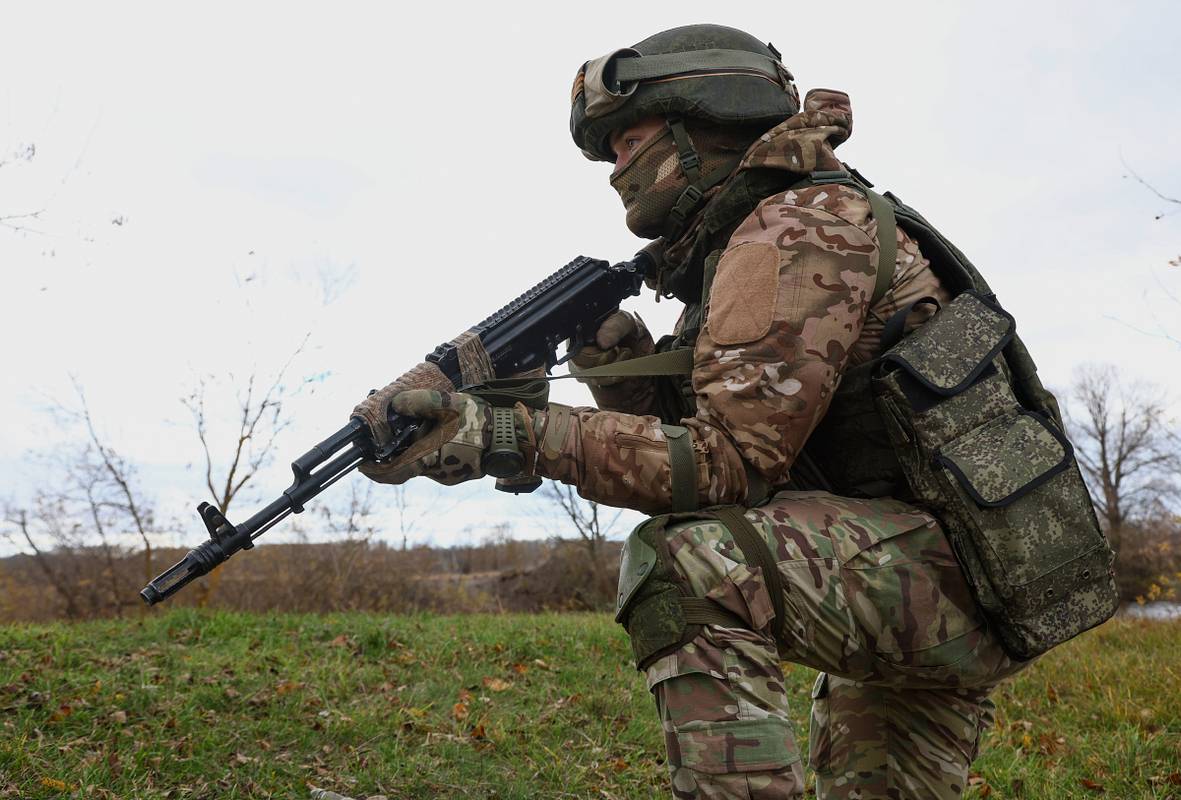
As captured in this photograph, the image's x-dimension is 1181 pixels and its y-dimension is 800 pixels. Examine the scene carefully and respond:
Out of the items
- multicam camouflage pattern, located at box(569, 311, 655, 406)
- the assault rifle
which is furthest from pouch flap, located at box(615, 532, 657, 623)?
multicam camouflage pattern, located at box(569, 311, 655, 406)

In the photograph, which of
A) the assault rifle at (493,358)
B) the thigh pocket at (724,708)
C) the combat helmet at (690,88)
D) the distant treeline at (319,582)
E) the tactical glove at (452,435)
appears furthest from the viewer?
the distant treeline at (319,582)

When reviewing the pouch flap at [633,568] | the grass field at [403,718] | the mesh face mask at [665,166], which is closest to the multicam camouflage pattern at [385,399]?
the pouch flap at [633,568]

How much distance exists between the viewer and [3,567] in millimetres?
14891

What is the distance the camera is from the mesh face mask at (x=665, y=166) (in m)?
2.96

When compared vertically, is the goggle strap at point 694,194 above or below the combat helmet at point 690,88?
below

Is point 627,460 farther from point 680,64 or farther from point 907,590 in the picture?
point 680,64

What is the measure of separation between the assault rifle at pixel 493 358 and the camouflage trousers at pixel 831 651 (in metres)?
1.00

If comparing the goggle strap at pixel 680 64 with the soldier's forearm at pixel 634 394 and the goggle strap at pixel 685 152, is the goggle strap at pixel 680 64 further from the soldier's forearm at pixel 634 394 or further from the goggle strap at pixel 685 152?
the soldier's forearm at pixel 634 394

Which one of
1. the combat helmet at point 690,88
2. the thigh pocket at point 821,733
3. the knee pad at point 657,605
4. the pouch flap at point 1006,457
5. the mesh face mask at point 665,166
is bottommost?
the thigh pocket at point 821,733

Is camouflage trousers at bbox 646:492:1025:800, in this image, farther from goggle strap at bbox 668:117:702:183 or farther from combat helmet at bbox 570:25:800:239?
combat helmet at bbox 570:25:800:239

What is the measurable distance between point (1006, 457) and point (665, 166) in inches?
55.6

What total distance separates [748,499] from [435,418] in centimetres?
88

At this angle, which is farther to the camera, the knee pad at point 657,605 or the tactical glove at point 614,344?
the tactical glove at point 614,344

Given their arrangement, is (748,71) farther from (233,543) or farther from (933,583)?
(233,543)
